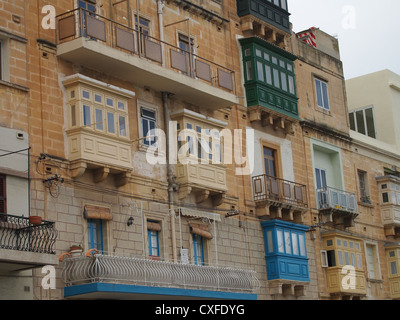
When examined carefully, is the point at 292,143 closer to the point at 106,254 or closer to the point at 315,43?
the point at 315,43

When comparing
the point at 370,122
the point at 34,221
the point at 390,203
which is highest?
the point at 370,122

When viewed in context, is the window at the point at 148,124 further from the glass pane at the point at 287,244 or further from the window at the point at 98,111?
the glass pane at the point at 287,244

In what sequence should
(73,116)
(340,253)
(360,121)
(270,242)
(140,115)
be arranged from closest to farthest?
1. (73,116)
2. (140,115)
3. (270,242)
4. (340,253)
5. (360,121)

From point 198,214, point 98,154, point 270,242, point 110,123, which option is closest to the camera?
point 98,154

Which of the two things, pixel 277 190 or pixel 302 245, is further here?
pixel 302 245

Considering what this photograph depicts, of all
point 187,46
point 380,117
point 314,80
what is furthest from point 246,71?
point 380,117

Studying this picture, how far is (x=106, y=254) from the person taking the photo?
1021 inches

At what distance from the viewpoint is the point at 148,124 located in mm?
28641

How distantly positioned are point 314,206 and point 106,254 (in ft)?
40.2

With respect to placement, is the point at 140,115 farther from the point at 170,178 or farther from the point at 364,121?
the point at 364,121

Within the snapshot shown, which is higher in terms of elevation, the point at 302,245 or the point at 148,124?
the point at 148,124

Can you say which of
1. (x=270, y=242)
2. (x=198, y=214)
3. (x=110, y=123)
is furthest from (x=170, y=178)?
(x=270, y=242)

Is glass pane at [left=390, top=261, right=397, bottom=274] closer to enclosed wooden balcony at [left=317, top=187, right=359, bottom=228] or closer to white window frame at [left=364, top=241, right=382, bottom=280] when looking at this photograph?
white window frame at [left=364, top=241, right=382, bottom=280]

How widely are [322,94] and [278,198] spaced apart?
24.9ft
